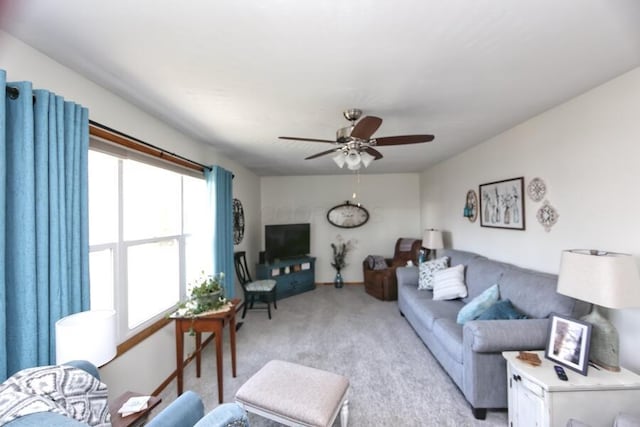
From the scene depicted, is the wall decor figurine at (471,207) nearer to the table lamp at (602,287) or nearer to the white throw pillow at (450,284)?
the white throw pillow at (450,284)

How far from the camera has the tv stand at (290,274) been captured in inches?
187

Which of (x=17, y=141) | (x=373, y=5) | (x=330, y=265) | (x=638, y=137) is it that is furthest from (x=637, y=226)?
(x=330, y=265)

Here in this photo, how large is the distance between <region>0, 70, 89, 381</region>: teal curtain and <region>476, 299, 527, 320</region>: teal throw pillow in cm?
291

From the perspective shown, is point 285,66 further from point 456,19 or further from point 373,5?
point 456,19

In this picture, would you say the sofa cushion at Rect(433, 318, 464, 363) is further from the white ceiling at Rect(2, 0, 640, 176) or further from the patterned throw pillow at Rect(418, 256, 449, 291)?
the white ceiling at Rect(2, 0, 640, 176)

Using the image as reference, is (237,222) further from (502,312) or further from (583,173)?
(583,173)

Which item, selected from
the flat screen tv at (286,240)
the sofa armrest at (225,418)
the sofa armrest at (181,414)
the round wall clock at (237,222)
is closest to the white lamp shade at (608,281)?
the sofa armrest at (225,418)

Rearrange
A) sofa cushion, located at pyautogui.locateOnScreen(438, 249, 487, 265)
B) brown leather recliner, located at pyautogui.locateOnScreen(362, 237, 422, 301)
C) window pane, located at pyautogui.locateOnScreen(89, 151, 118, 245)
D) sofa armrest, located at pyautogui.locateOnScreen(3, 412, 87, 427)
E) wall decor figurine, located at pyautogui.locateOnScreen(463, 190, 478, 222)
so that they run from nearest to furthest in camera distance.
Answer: sofa armrest, located at pyautogui.locateOnScreen(3, 412, 87, 427), window pane, located at pyautogui.locateOnScreen(89, 151, 118, 245), sofa cushion, located at pyautogui.locateOnScreen(438, 249, 487, 265), wall decor figurine, located at pyautogui.locateOnScreen(463, 190, 478, 222), brown leather recliner, located at pyautogui.locateOnScreen(362, 237, 422, 301)

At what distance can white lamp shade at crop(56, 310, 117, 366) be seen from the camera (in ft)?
3.80

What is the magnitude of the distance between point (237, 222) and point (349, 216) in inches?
98.4

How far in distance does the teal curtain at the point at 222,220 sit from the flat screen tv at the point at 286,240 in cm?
144

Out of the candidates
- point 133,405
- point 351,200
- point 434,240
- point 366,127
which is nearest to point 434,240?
point 434,240

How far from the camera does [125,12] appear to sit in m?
1.12

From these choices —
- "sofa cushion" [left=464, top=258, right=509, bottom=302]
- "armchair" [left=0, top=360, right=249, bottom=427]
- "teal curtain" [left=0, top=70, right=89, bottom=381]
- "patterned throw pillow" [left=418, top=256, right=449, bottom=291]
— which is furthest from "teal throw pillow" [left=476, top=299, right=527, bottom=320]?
"teal curtain" [left=0, top=70, right=89, bottom=381]
